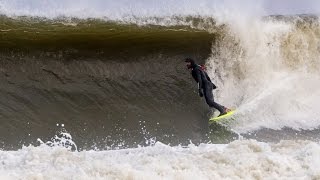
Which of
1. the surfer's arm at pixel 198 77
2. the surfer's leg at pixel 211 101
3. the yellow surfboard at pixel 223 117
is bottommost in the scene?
the yellow surfboard at pixel 223 117

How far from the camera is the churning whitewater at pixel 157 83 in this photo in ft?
30.3

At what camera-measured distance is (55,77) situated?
11.2m

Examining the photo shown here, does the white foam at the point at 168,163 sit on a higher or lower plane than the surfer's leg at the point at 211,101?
lower

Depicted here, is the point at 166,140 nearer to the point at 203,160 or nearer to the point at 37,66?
the point at 203,160

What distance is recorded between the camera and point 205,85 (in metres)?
11.2

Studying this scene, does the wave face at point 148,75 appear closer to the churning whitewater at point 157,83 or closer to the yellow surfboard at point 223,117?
the churning whitewater at point 157,83

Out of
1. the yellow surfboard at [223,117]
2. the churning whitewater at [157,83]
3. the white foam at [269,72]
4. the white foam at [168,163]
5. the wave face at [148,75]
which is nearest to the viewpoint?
the white foam at [168,163]

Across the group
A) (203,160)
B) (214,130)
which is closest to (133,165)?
(203,160)

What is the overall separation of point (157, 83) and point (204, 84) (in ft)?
3.46

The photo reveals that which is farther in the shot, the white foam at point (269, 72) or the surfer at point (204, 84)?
the white foam at point (269, 72)

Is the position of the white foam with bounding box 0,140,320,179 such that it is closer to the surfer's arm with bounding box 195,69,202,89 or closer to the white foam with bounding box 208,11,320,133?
the surfer's arm with bounding box 195,69,202,89

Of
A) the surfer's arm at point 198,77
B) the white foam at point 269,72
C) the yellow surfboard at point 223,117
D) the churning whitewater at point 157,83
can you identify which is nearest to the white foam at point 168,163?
the churning whitewater at point 157,83

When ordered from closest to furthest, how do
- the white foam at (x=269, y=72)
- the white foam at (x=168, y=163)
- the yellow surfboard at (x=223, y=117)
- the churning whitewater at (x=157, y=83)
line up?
1. the white foam at (x=168, y=163)
2. the churning whitewater at (x=157, y=83)
3. the yellow surfboard at (x=223, y=117)
4. the white foam at (x=269, y=72)

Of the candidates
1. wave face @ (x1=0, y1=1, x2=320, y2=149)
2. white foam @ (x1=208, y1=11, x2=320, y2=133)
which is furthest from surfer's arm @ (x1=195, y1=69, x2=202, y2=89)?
white foam @ (x1=208, y1=11, x2=320, y2=133)
